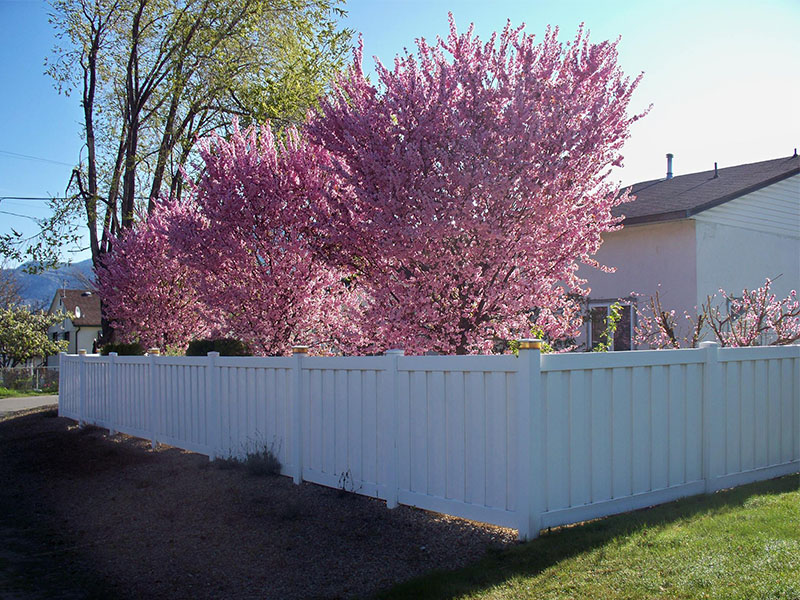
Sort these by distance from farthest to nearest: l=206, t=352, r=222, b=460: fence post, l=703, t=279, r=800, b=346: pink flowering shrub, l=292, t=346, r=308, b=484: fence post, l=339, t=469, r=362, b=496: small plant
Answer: l=703, t=279, r=800, b=346: pink flowering shrub, l=206, t=352, r=222, b=460: fence post, l=292, t=346, r=308, b=484: fence post, l=339, t=469, r=362, b=496: small plant

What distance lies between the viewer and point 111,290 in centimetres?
1642

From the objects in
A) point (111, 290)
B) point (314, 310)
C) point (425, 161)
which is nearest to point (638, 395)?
point (425, 161)

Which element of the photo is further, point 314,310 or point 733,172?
point 733,172

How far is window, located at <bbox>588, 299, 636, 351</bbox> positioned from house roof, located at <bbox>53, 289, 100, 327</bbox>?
38.8 metres

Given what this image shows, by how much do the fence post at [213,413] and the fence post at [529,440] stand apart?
192 inches

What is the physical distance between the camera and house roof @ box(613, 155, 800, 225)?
13234 millimetres

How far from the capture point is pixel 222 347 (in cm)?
1103

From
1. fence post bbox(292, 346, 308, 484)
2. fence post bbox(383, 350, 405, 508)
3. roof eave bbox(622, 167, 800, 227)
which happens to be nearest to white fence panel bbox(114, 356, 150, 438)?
fence post bbox(292, 346, 308, 484)

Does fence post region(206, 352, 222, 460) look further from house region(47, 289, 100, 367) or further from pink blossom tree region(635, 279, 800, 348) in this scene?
house region(47, 289, 100, 367)

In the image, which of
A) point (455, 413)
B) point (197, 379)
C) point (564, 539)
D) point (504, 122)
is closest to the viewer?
point (564, 539)

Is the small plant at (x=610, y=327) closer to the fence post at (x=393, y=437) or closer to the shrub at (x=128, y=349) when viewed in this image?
the fence post at (x=393, y=437)

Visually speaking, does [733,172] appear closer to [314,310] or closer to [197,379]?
[314,310]

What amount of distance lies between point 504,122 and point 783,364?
12.5 ft

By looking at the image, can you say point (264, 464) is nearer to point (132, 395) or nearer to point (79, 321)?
point (132, 395)
